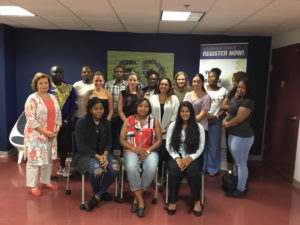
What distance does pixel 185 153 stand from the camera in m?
3.12

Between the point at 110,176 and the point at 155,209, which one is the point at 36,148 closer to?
the point at 110,176

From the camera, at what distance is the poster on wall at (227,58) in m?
4.52

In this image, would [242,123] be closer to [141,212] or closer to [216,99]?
[216,99]

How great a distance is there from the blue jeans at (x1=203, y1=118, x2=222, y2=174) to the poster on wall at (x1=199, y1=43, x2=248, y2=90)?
0.82 m

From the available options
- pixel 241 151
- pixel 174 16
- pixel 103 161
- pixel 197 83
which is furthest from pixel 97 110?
pixel 241 151

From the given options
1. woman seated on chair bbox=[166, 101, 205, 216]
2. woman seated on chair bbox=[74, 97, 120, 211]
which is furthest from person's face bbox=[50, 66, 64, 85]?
woman seated on chair bbox=[166, 101, 205, 216]

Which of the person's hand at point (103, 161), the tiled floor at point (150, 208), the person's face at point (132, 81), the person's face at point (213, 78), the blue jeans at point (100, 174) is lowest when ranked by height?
the tiled floor at point (150, 208)

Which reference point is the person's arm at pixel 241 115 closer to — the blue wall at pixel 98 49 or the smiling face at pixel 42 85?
the blue wall at pixel 98 49

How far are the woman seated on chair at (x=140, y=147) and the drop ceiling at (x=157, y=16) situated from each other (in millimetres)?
1247

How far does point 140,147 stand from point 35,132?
1.34m

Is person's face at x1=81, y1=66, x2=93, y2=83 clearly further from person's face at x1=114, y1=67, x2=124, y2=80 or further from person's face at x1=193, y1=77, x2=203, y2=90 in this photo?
person's face at x1=193, y1=77, x2=203, y2=90

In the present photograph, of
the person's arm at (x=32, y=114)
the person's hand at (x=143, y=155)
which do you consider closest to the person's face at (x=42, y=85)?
the person's arm at (x=32, y=114)

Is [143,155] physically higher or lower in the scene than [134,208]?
higher

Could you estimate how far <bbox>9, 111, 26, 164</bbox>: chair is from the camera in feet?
14.7
